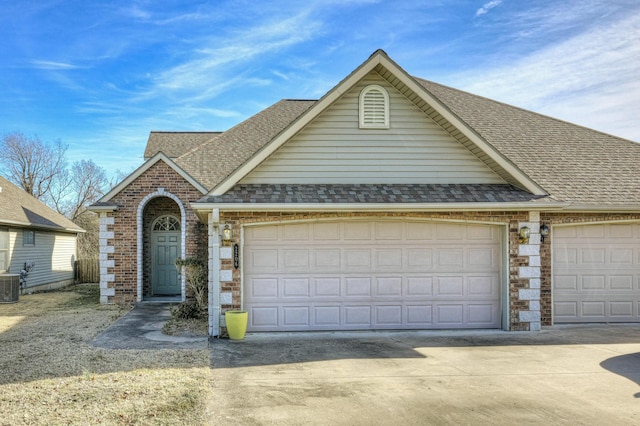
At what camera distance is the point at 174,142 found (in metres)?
21.9

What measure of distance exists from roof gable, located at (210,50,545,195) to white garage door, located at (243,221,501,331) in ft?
4.26

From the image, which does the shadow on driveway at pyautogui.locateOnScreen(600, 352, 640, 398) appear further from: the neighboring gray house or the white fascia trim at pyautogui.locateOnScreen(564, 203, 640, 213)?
the neighboring gray house

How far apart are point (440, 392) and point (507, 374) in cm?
153

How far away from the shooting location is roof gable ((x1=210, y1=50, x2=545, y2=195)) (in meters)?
11.0

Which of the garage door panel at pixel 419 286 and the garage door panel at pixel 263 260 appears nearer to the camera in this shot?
the garage door panel at pixel 263 260

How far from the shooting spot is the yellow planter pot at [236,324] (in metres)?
10.3

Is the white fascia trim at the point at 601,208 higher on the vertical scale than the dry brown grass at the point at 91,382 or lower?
higher

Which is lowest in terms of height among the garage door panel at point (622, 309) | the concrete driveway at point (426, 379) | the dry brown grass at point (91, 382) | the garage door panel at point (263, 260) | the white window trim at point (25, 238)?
the concrete driveway at point (426, 379)

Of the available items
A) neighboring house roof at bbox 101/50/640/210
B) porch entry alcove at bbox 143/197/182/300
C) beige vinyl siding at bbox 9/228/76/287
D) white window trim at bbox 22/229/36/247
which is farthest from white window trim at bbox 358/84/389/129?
white window trim at bbox 22/229/36/247

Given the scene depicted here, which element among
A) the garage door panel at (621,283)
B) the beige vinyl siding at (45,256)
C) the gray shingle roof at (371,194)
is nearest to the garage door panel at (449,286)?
the gray shingle roof at (371,194)

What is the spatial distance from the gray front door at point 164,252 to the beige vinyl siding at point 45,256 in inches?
245

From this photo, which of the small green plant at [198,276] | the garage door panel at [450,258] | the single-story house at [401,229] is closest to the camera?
the single-story house at [401,229]

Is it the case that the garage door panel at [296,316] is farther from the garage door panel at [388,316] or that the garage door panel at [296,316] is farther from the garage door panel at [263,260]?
the garage door panel at [388,316]

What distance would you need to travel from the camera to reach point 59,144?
41.9 m
